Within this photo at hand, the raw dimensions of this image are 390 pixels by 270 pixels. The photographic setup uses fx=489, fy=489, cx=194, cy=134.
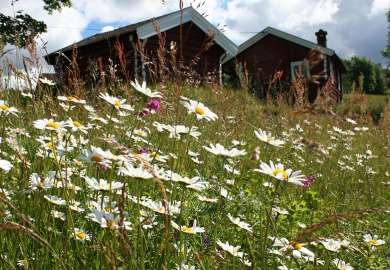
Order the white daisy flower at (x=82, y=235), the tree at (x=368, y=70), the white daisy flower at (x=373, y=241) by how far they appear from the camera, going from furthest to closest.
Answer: the tree at (x=368, y=70), the white daisy flower at (x=373, y=241), the white daisy flower at (x=82, y=235)

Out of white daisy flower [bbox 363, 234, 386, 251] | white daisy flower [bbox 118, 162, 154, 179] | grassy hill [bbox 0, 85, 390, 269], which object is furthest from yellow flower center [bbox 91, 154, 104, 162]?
white daisy flower [bbox 363, 234, 386, 251]

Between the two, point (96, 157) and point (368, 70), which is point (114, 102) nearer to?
point (96, 157)

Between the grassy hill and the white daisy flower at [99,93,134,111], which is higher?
the white daisy flower at [99,93,134,111]

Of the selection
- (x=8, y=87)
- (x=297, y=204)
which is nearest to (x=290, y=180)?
(x=297, y=204)

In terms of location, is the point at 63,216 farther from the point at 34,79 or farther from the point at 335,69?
the point at 335,69

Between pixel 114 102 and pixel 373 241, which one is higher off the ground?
pixel 114 102

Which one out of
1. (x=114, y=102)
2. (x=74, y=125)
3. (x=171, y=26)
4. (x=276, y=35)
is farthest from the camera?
(x=276, y=35)

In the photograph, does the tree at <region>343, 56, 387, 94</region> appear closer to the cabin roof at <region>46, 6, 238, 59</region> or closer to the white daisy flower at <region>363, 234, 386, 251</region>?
the cabin roof at <region>46, 6, 238, 59</region>

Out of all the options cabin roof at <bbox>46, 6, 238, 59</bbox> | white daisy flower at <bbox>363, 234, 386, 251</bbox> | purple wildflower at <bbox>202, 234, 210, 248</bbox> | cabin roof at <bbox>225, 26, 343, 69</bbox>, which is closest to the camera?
purple wildflower at <bbox>202, 234, 210, 248</bbox>

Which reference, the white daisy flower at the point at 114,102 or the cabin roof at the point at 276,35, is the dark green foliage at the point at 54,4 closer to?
the cabin roof at the point at 276,35

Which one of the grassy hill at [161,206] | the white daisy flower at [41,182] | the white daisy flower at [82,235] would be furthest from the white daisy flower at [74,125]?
the white daisy flower at [82,235]

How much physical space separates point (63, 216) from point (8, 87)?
1.89 metres

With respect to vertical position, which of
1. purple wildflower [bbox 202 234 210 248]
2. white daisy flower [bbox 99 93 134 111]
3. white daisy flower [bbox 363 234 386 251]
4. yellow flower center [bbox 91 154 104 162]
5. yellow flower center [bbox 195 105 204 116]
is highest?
white daisy flower [bbox 99 93 134 111]

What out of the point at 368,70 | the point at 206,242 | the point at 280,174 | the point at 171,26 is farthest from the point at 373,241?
the point at 368,70
